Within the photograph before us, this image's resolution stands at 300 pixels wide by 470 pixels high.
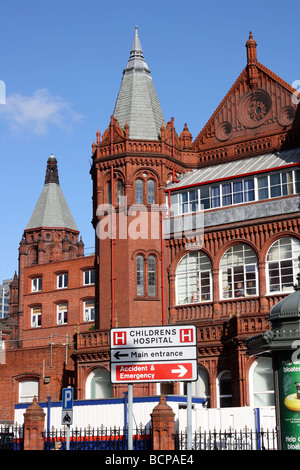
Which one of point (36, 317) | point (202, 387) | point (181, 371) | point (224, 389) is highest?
point (36, 317)

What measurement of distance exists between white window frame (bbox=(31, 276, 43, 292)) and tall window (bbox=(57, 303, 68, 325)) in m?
3.62

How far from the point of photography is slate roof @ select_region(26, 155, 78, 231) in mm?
90938

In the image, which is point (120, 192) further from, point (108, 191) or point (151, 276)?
point (151, 276)

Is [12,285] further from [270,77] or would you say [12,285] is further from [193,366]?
[193,366]

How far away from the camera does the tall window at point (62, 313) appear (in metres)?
66.4

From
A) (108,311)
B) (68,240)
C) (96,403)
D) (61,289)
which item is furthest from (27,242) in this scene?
(96,403)

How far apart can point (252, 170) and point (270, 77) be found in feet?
22.6

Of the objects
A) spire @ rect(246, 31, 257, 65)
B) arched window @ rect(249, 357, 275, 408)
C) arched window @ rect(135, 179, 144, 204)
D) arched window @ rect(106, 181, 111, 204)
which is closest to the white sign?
arched window @ rect(249, 357, 275, 408)

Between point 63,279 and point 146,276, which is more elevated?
point 63,279

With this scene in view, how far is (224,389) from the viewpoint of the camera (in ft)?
124

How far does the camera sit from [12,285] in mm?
87062

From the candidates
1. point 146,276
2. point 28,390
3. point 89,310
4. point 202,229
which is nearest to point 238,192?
point 202,229

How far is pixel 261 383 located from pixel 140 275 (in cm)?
1085

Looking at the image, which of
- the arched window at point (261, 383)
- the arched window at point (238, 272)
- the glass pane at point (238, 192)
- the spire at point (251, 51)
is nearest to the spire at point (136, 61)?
the spire at point (251, 51)
